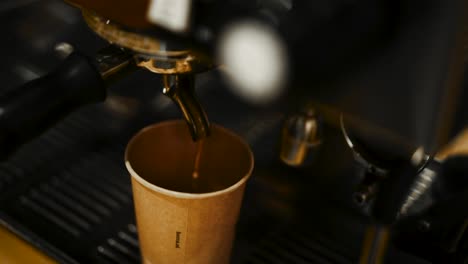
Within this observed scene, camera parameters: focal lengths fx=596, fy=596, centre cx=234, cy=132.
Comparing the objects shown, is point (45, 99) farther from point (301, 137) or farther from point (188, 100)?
point (301, 137)

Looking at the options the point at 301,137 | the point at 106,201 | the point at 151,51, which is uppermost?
the point at 151,51

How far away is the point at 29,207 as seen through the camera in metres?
0.67

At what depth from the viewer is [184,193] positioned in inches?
20.3

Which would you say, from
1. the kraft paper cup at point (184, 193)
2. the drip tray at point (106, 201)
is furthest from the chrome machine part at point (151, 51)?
the drip tray at point (106, 201)

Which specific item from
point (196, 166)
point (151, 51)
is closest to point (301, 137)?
point (196, 166)

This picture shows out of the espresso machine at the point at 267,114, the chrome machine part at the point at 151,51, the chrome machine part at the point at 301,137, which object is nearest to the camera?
the espresso machine at the point at 267,114

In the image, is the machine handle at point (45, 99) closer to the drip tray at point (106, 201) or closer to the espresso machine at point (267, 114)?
the espresso machine at point (267, 114)

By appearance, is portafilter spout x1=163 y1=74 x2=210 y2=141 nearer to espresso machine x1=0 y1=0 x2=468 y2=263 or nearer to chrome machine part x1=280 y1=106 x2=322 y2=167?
espresso machine x1=0 y1=0 x2=468 y2=263

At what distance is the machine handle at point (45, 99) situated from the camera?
44cm

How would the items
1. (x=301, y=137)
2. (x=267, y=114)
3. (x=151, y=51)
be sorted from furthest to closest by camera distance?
(x=267, y=114)
(x=301, y=137)
(x=151, y=51)

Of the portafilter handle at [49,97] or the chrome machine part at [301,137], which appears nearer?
the portafilter handle at [49,97]

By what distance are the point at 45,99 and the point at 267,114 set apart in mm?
385

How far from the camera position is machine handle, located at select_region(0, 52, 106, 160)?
444mm

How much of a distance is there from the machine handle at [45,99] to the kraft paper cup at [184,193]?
0.10 meters
